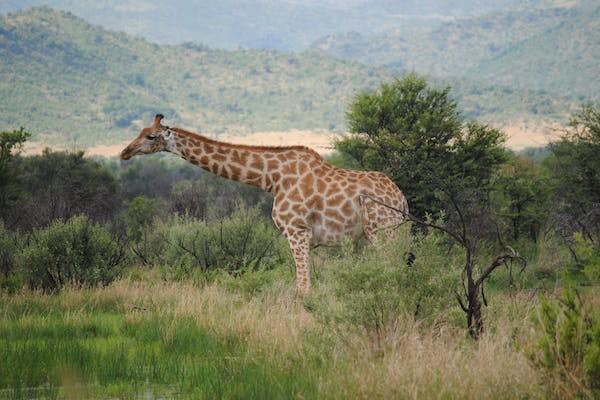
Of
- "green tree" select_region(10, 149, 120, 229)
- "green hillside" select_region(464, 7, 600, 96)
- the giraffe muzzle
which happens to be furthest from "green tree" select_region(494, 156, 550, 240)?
"green hillside" select_region(464, 7, 600, 96)

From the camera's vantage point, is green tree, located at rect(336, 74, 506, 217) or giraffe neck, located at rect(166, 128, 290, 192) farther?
green tree, located at rect(336, 74, 506, 217)

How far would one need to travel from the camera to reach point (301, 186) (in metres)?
11.9

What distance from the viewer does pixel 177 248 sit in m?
15.4

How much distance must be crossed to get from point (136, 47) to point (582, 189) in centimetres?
13516

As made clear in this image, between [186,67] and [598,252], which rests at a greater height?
[186,67]

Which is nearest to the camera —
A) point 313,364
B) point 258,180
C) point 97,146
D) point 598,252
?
point 313,364

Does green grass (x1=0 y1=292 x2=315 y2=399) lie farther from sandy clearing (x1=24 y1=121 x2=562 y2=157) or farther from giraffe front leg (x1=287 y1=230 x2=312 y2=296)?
sandy clearing (x1=24 y1=121 x2=562 y2=157)

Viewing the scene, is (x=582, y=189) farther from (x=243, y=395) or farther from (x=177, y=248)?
(x=243, y=395)

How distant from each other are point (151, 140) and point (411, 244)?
4496 mm

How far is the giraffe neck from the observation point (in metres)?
12.1

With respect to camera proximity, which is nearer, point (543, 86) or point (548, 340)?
point (548, 340)

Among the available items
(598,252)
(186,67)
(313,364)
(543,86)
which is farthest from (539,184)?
(543,86)

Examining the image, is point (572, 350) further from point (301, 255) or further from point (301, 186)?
point (301, 186)

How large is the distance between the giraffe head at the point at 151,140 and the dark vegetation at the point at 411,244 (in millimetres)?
1895
